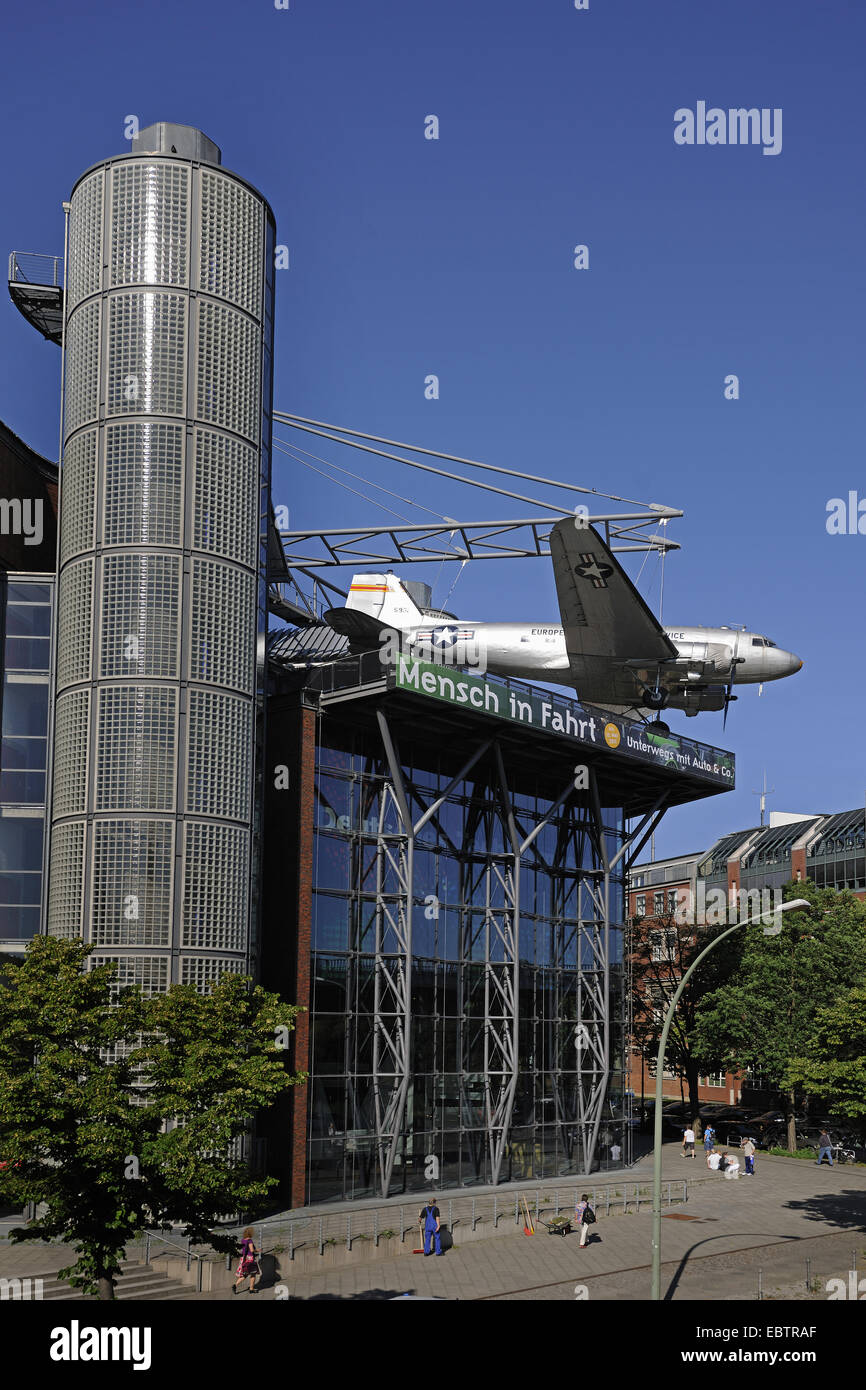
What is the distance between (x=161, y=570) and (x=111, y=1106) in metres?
19.9

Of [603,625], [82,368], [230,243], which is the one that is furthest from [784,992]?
[82,368]

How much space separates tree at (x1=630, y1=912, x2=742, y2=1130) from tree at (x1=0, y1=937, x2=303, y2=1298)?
49746 mm

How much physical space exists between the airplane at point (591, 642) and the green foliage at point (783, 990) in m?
15.5

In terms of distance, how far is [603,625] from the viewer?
164ft

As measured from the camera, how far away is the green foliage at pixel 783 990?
66.6 m

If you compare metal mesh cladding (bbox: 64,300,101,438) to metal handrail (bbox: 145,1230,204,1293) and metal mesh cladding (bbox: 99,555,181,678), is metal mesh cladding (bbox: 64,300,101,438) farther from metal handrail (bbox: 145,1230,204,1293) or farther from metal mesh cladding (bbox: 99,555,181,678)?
metal handrail (bbox: 145,1230,204,1293)

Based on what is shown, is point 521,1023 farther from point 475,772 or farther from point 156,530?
point 156,530

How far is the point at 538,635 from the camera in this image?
5994 centimetres

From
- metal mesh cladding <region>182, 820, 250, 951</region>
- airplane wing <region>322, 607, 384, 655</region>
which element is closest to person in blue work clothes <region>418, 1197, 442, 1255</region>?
metal mesh cladding <region>182, 820, 250, 951</region>

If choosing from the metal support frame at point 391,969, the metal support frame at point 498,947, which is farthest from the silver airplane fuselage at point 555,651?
the metal support frame at point 391,969

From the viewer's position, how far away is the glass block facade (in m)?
41.8

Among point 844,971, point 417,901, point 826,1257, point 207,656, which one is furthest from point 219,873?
point 844,971

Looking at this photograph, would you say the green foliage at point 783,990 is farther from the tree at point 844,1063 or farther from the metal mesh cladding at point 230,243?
the metal mesh cladding at point 230,243
